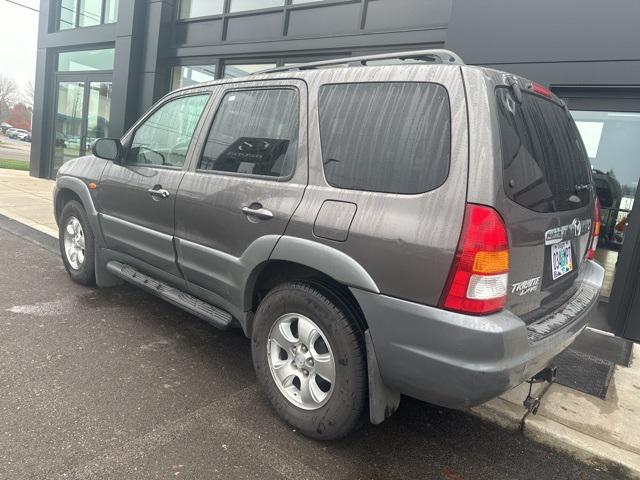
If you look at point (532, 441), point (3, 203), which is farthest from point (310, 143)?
point (3, 203)

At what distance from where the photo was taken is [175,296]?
11.4 ft

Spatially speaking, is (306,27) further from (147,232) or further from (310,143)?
(310,143)

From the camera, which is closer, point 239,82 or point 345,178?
point 345,178

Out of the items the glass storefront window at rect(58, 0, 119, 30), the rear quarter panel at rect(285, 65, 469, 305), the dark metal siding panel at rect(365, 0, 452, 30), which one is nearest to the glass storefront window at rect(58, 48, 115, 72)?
the glass storefront window at rect(58, 0, 119, 30)

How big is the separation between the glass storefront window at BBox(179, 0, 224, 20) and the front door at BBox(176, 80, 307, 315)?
21.1 feet

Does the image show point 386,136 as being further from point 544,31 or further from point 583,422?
point 544,31

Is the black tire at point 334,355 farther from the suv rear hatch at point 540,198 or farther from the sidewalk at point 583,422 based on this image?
the sidewalk at point 583,422

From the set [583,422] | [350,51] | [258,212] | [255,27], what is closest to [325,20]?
[350,51]

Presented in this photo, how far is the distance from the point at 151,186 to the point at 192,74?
6.55 metres

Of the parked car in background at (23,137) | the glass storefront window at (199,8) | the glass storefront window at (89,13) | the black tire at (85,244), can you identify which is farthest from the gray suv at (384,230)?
the parked car in background at (23,137)

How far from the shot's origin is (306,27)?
24.3 feet

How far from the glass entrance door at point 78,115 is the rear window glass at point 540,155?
34.8 feet

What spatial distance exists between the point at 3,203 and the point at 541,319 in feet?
30.3

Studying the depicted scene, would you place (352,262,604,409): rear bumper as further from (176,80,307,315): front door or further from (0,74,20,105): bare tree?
(0,74,20,105): bare tree
